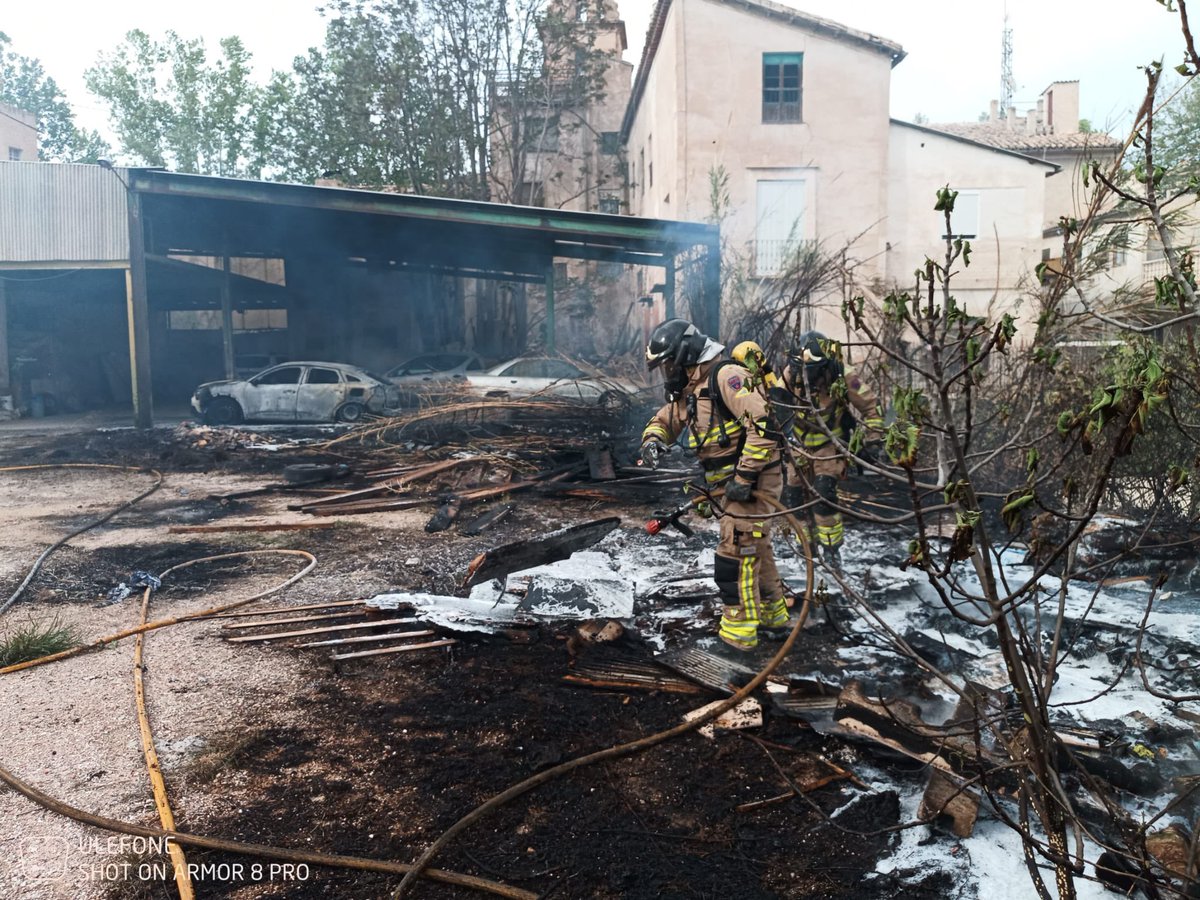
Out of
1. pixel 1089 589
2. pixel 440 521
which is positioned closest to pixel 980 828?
pixel 1089 589

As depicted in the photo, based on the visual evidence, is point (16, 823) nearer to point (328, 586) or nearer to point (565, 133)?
point (328, 586)

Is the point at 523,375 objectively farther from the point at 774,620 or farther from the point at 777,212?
the point at 774,620

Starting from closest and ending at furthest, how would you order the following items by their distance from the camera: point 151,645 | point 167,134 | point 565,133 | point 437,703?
1. point 437,703
2. point 151,645
3. point 565,133
4. point 167,134

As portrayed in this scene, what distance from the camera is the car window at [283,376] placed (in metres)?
16.2

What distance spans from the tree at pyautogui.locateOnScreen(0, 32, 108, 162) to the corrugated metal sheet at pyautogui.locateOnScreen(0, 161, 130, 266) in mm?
32999

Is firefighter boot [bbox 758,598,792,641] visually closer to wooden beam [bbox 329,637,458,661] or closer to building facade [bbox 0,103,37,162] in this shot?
wooden beam [bbox 329,637,458,661]

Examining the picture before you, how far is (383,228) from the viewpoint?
56.7ft

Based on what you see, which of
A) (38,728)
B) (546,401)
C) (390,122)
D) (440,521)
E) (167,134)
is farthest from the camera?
(167,134)

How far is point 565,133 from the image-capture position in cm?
3116

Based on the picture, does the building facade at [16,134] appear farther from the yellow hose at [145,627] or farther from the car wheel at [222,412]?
the yellow hose at [145,627]

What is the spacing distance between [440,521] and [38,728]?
14.4 feet

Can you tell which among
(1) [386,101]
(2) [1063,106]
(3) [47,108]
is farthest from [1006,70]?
(3) [47,108]

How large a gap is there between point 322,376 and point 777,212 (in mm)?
12571

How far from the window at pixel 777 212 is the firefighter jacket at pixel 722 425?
57.4 feet
